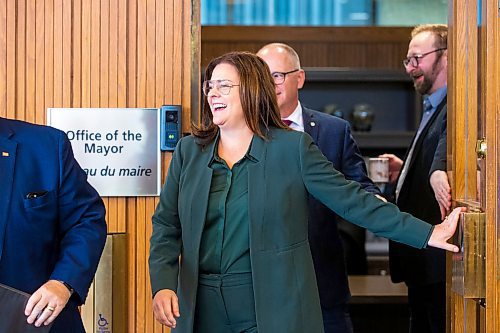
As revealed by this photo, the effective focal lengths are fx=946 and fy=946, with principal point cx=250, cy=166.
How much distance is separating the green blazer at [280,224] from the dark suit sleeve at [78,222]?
0.25 m

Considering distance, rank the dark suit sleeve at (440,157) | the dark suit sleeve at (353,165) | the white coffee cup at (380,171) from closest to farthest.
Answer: the dark suit sleeve at (440,157) < the dark suit sleeve at (353,165) < the white coffee cup at (380,171)

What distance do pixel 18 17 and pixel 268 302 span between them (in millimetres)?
1490

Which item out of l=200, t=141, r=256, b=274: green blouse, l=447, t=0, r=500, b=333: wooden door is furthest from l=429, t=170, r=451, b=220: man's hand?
l=200, t=141, r=256, b=274: green blouse

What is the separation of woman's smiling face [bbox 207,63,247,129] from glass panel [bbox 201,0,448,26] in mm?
4906

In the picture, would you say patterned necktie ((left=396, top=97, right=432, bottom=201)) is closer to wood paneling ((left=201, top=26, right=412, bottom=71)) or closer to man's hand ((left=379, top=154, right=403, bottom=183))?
man's hand ((left=379, top=154, right=403, bottom=183))

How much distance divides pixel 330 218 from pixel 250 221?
1259 mm

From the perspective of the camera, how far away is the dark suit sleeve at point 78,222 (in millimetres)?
2604

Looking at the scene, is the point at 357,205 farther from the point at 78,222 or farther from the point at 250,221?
the point at 78,222

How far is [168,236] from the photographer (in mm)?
2904

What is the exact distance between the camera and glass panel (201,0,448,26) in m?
7.75

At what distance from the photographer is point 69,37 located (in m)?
3.46

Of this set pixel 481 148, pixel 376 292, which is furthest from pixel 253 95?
pixel 376 292

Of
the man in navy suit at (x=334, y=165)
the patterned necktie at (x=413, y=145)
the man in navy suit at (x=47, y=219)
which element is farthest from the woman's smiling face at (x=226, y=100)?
the patterned necktie at (x=413, y=145)

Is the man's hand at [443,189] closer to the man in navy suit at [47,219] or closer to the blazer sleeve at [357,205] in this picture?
the blazer sleeve at [357,205]
